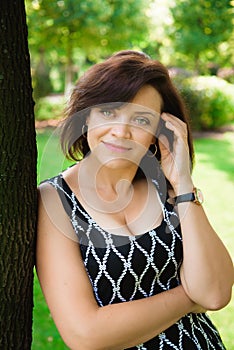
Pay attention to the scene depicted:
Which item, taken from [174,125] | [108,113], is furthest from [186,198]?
[108,113]

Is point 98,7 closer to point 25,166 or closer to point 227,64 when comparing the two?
point 227,64

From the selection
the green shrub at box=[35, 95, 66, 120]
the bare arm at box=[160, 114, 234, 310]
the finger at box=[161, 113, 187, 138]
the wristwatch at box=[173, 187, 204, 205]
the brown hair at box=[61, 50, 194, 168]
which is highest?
the brown hair at box=[61, 50, 194, 168]

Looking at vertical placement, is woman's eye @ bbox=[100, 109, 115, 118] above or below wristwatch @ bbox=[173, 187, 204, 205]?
above

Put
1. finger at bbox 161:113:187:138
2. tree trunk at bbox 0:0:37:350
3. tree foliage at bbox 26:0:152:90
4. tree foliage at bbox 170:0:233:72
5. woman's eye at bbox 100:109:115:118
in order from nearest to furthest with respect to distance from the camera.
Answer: tree trunk at bbox 0:0:37:350 < woman's eye at bbox 100:109:115:118 < finger at bbox 161:113:187:138 < tree foliage at bbox 26:0:152:90 < tree foliage at bbox 170:0:233:72

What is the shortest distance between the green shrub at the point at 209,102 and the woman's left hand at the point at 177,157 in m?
11.6

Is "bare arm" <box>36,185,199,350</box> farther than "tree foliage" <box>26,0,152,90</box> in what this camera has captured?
No

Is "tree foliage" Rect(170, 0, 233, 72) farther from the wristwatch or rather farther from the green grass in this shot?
the wristwatch

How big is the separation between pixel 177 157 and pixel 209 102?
12656 millimetres

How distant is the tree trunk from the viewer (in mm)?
1718

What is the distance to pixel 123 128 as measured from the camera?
2.03 m

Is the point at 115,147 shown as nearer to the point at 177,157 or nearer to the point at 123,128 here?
the point at 123,128

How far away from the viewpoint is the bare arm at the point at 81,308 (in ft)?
5.88

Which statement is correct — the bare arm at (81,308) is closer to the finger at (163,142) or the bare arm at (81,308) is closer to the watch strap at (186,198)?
the watch strap at (186,198)

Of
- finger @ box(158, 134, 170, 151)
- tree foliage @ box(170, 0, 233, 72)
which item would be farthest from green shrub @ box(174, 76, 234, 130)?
finger @ box(158, 134, 170, 151)
